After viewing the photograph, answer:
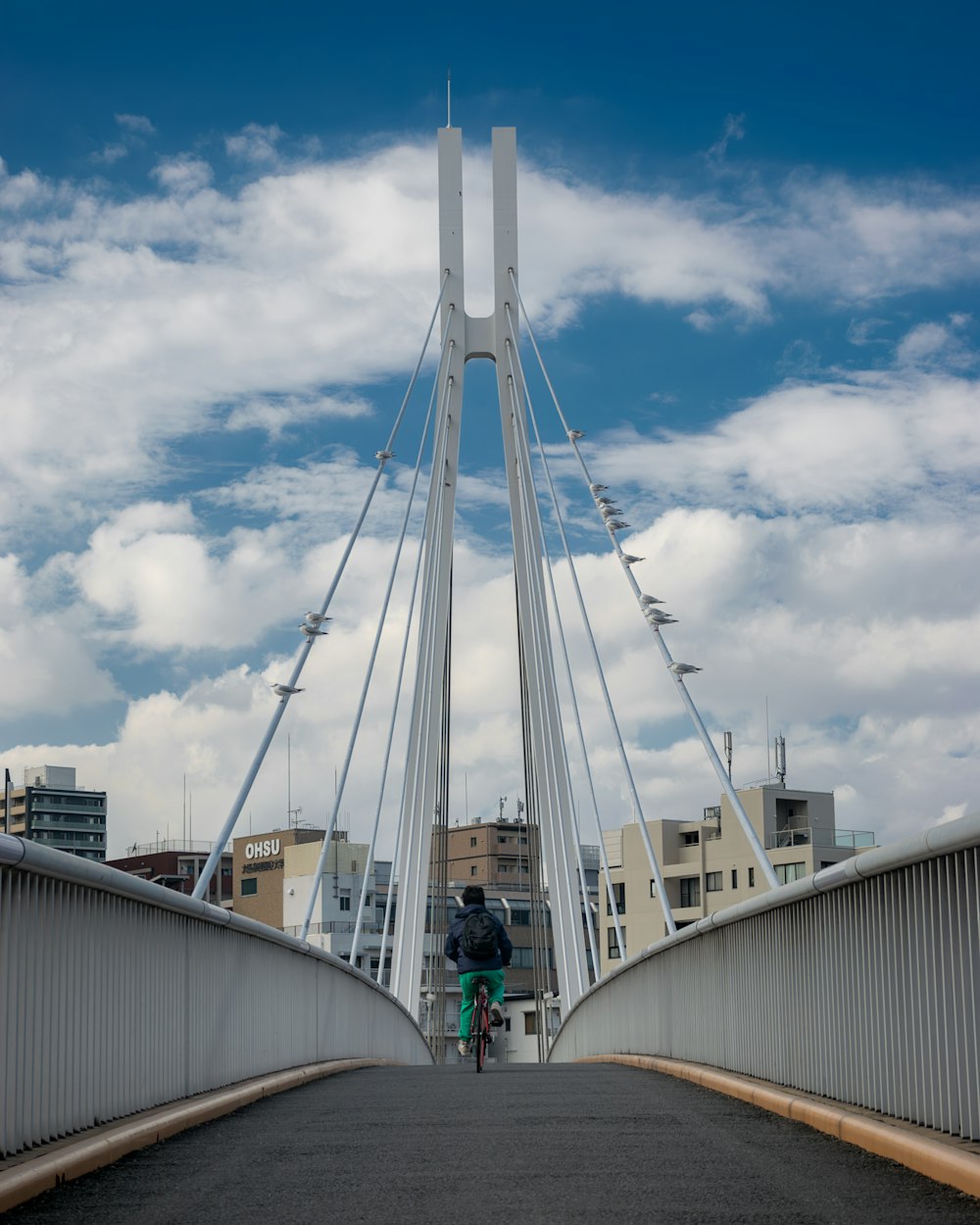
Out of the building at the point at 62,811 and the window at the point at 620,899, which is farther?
the building at the point at 62,811

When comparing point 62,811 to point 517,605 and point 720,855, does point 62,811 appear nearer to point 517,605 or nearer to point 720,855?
point 720,855

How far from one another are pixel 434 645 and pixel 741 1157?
64.8 ft

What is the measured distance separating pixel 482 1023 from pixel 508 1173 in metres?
9.25

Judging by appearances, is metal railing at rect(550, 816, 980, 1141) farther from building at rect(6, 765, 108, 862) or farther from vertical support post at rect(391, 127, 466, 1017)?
building at rect(6, 765, 108, 862)

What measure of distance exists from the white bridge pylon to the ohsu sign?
75.0 meters

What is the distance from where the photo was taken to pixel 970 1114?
553cm

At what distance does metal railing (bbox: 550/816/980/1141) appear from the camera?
565cm

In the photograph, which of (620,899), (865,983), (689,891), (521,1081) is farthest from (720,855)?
(865,983)

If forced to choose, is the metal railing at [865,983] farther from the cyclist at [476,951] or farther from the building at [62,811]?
the building at [62,811]

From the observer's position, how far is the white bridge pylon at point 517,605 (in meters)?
24.8

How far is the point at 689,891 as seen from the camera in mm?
72438

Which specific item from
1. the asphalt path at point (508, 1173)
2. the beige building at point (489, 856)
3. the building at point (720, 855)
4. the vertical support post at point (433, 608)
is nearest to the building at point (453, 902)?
the beige building at point (489, 856)

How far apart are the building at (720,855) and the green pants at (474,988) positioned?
1946 inches

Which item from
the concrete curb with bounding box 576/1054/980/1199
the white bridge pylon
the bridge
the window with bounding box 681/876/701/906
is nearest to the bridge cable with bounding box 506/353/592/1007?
the white bridge pylon
